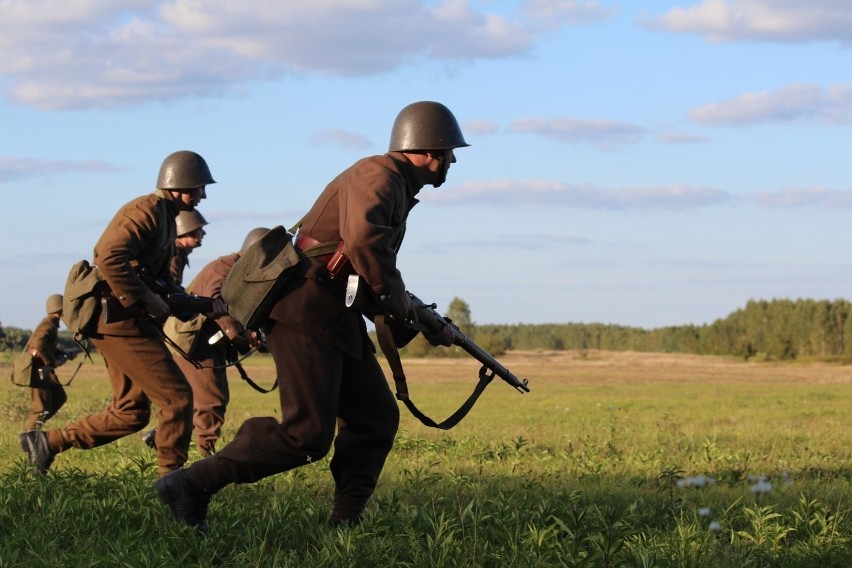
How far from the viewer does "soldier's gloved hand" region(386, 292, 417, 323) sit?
5.98 meters

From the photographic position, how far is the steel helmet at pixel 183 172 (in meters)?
8.59

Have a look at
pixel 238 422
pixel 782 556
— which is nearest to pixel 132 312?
pixel 782 556

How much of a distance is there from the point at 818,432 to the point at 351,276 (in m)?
9.75

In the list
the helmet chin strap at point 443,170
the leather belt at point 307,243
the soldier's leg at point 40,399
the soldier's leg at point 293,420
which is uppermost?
the helmet chin strap at point 443,170

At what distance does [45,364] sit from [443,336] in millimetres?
7811

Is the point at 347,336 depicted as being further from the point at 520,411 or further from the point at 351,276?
the point at 520,411

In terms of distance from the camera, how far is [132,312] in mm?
8141

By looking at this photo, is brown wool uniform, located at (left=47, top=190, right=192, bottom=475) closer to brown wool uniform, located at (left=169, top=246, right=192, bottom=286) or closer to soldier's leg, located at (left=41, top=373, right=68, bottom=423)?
brown wool uniform, located at (left=169, top=246, right=192, bottom=286)

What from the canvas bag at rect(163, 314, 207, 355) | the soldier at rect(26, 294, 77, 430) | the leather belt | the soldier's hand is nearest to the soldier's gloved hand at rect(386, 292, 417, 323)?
the leather belt

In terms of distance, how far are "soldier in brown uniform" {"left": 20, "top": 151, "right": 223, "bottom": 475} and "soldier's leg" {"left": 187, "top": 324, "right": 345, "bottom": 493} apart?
7.36 feet

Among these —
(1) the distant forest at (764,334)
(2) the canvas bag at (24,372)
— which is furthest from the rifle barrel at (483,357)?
(1) the distant forest at (764,334)

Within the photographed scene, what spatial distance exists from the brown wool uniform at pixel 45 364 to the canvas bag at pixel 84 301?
199 inches

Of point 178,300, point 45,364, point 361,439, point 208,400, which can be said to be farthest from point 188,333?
point 361,439

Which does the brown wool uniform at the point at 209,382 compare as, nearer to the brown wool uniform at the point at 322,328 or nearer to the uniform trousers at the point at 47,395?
the uniform trousers at the point at 47,395
